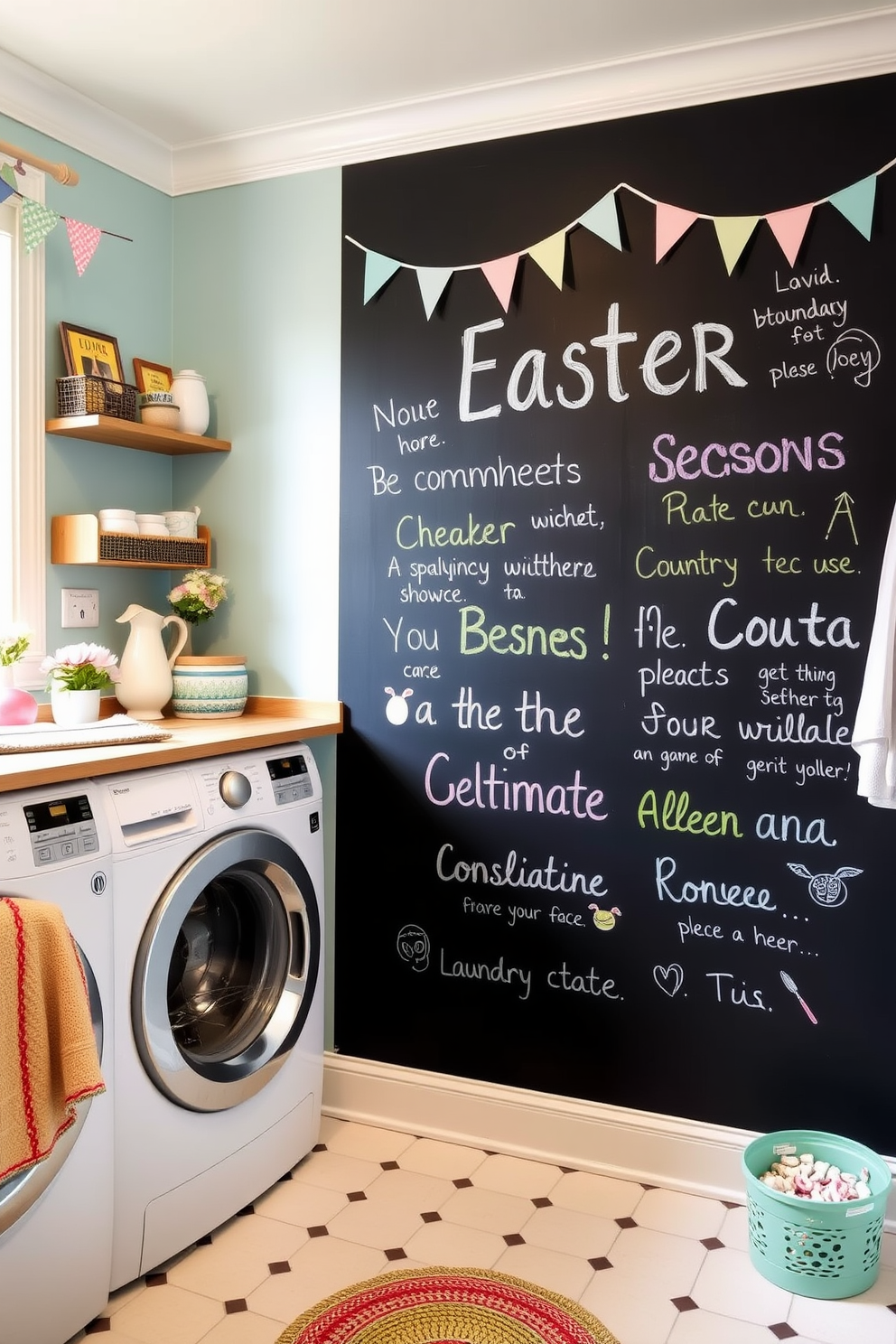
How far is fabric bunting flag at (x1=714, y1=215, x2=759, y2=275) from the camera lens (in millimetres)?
2381

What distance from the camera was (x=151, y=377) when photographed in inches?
115

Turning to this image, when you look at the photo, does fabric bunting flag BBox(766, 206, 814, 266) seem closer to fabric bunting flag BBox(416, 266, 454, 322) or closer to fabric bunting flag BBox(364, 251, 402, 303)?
fabric bunting flag BBox(416, 266, 454, 322)

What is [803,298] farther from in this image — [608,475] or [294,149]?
[294,149]

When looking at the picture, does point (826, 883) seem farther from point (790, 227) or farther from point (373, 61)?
point (373, 61)

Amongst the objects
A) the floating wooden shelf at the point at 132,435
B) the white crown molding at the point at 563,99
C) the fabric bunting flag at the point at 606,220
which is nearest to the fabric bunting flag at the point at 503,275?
the fabric bunting flag at the point at 606,220

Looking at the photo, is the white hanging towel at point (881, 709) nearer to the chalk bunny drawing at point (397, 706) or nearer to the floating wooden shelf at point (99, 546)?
the chalk bunny drawing at point (397, 706)

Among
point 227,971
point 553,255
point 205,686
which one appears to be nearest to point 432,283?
point 553,255

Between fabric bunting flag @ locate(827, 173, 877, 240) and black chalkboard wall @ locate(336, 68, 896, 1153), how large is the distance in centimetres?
2

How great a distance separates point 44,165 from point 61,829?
5.18 ft

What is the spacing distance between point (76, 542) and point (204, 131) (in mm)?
1161

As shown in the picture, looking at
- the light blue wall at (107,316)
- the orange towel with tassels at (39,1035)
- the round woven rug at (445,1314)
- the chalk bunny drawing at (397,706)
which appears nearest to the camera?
the orange towel with tassels at (39,1035)

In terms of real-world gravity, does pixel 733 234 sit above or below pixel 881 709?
above

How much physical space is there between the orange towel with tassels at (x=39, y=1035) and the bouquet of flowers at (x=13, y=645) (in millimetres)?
964

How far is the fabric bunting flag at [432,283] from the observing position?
268cm
